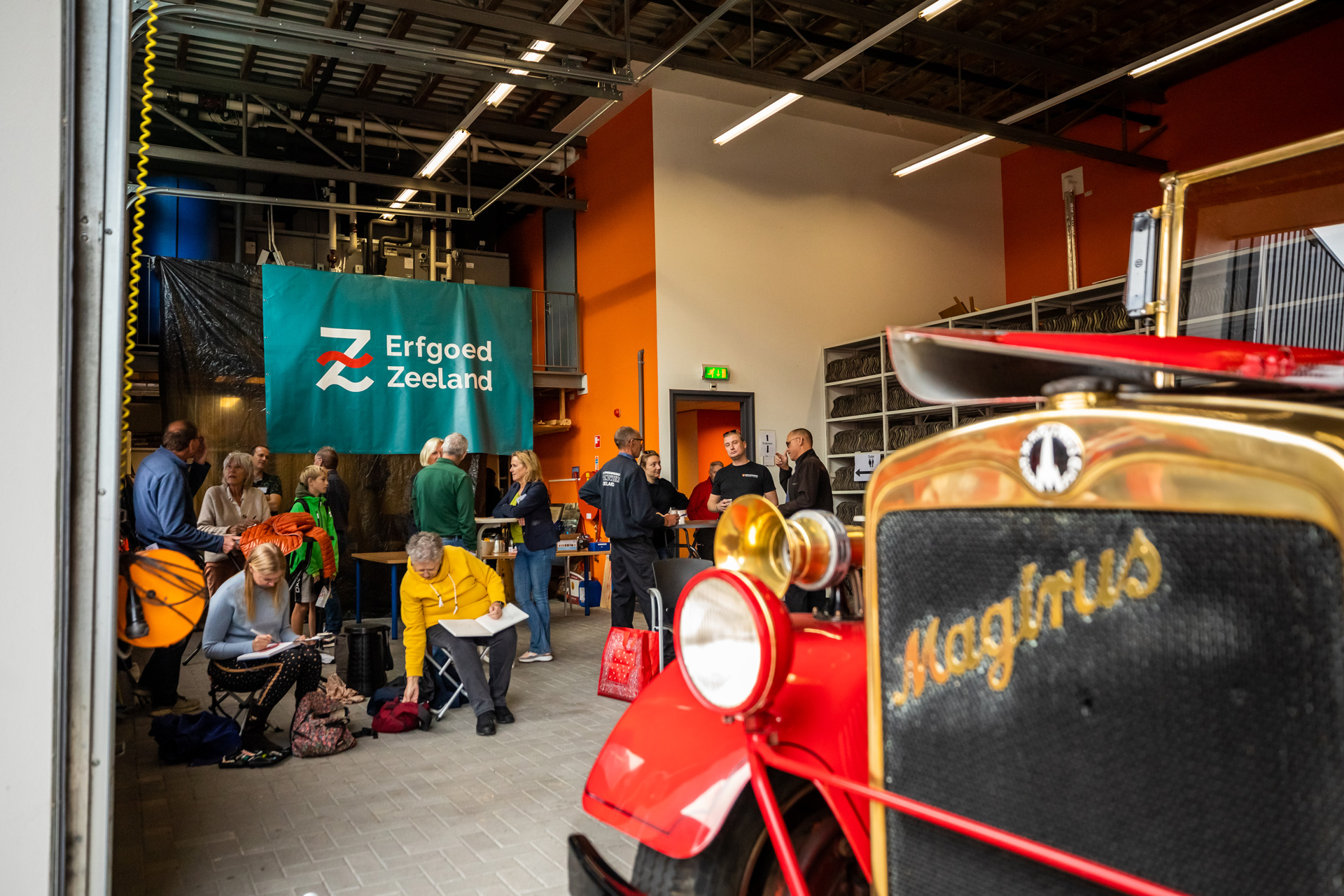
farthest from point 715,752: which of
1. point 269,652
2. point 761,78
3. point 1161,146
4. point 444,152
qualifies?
point 1161,146

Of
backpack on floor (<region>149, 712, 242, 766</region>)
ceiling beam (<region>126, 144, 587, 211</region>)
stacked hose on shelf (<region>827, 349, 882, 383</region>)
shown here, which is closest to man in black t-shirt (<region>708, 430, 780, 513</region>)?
stacked hose on shelf (<region>827, 349, 882, 383</region>)

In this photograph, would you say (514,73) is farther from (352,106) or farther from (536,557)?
(536,557)

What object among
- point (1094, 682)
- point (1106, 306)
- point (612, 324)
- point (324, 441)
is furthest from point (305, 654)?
point (1106, 306)

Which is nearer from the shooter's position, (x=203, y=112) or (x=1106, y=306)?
(x=1106, y=306)

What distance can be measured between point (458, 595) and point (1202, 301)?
4257mm

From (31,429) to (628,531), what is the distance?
4.94 meters

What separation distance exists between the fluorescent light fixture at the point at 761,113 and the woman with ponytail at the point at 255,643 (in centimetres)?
636

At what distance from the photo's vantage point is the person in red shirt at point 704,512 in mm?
8914

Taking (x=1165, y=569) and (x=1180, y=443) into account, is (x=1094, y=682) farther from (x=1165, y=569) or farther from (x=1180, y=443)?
(x=1180, y=443)

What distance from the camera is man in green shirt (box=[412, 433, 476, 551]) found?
7.39 m

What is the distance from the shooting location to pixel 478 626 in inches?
209

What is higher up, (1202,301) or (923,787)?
(1202,301)

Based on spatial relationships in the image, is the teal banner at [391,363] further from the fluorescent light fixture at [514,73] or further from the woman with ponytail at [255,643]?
the woman with ponytail at [255,643]

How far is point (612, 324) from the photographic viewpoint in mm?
11445
